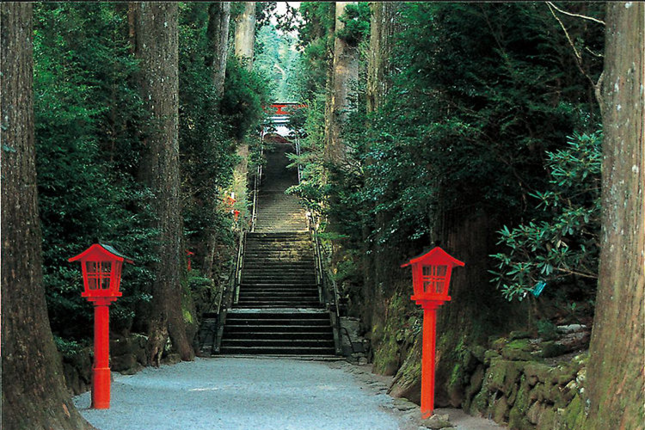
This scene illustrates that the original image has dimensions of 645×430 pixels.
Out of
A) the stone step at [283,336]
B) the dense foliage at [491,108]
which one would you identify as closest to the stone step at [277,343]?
the stone step at [283,336]

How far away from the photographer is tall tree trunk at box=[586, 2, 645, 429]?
473 centimetres

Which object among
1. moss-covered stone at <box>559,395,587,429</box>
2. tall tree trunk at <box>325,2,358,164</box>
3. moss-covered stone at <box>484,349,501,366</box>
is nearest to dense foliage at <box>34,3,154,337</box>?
moss-covered stone at <box>484,349,501,366</box>

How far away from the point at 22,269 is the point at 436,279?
4129 millimetres

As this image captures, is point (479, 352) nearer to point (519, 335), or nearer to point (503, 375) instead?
point (519, 335)

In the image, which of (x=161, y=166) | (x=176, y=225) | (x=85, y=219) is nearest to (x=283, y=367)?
(x=176, y=225)

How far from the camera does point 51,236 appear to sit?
8680mm

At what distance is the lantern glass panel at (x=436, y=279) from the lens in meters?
7.89

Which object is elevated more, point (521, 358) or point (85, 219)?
point (85, 219)

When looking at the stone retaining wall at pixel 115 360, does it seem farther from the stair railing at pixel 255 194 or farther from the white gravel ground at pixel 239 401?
the stair railing at pixel 255 194

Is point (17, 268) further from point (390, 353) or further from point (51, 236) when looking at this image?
point (390, 353)

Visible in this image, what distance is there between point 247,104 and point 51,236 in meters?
11.8

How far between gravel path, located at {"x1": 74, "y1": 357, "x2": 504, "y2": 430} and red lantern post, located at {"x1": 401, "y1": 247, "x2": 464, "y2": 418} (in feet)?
1.15

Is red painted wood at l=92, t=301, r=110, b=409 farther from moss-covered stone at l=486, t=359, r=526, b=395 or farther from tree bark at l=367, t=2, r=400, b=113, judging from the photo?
tree bark at l=367, t=2, r=400, b=113

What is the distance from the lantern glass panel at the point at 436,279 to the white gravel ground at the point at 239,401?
143 cm
